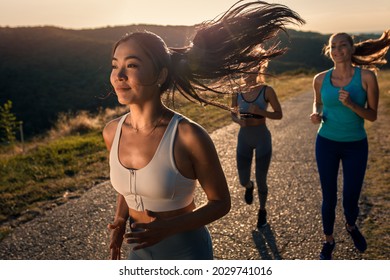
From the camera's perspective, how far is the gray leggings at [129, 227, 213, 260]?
1899 millimetres

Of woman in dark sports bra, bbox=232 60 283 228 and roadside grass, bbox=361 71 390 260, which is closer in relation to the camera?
roadside grass, bbox=361 71 390 260

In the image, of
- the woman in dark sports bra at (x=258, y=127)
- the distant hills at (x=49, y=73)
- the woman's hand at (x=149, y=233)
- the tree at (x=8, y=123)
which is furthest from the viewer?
the distant hills at (x=49, y=73)

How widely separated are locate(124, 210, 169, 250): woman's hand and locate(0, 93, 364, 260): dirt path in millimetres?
2075

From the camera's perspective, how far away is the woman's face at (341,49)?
11.8 ft

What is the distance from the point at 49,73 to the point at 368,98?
4062 cm

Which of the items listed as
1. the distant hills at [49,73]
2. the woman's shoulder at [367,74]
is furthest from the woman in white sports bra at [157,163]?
the distant hills at [49,73]

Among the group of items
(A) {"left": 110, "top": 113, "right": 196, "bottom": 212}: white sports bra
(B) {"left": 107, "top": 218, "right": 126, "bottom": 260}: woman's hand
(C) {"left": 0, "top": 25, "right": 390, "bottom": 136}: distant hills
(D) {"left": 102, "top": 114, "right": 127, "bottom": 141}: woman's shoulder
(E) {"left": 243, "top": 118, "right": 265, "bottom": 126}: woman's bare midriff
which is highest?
(D) {"left": 102, "top": 114, "right": 127, "bottom": 141}: woman's shoulder

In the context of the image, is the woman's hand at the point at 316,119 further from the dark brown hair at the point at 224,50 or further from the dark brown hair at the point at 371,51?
the dark brown hair at the point at 224,50

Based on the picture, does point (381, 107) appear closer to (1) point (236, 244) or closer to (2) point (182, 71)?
(1) point (236, 244)

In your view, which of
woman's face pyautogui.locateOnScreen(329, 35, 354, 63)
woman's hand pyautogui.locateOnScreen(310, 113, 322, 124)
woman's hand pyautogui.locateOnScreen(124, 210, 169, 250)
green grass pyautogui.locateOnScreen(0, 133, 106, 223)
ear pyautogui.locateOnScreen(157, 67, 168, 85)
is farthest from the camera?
green grass pyautogui.locateOnScreen(0, 133, 106, 223)

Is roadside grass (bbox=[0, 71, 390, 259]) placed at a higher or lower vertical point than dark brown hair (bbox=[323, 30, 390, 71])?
lower

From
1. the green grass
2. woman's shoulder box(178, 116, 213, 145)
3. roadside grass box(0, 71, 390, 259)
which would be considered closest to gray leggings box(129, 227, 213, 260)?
woman's shoulder box(178, 116, 213, 145)

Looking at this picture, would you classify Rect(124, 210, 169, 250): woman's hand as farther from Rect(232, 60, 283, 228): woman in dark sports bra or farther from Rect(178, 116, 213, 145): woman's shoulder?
Rect(232, 60, 283, 228): woman in dark sports bra

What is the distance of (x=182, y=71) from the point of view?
7.00 feet
